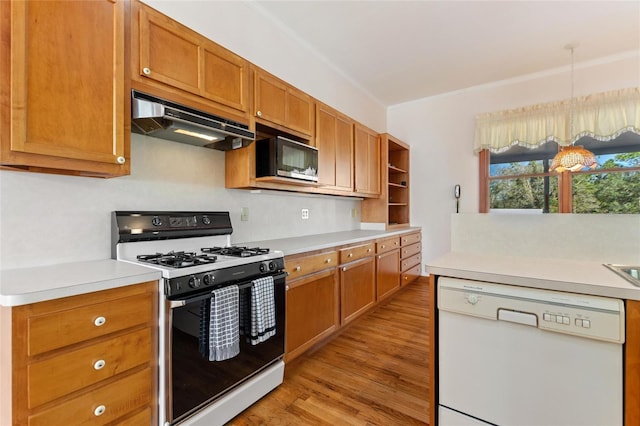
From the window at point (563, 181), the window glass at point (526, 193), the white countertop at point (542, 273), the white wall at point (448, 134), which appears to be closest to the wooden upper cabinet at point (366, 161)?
the white wall at point (448, 134)

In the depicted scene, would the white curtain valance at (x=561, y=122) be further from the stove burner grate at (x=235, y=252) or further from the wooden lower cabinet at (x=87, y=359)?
the wooden lower cabinet at (x=87, y=359)

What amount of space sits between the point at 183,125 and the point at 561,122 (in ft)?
14.8

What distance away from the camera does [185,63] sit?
71.0 inches

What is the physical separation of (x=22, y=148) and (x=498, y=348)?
2217 mm

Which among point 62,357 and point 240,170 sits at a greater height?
point 240,170

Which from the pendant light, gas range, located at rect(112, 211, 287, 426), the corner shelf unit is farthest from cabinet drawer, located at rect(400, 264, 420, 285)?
gas range, located at rect(112, 211, 287, 426)

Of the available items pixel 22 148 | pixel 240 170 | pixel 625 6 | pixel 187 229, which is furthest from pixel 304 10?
pixel 625 6

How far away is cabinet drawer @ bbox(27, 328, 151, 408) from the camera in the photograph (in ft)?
3.45

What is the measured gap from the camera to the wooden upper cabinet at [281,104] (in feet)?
7.48

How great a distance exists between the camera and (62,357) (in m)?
1.10

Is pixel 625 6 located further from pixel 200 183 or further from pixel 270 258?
pixel 200 183

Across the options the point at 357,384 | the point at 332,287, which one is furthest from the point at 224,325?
the point at 332,287

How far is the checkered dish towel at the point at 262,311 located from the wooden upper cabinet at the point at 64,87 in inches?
38.1

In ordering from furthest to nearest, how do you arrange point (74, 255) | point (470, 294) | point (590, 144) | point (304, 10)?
point (590, 144) → point (304, 10) → point (74, 255) → point (470, 294)
